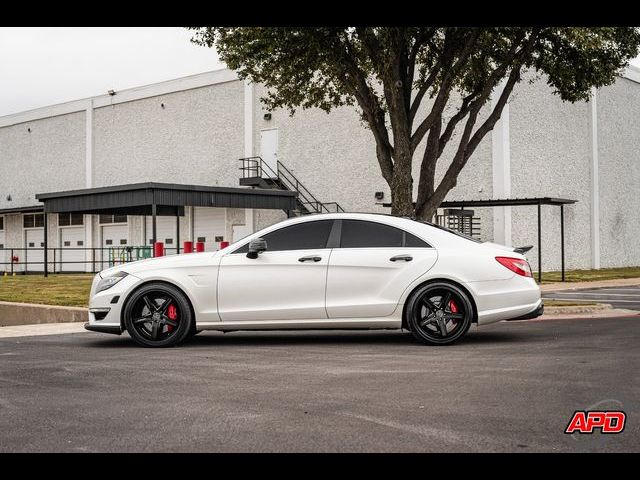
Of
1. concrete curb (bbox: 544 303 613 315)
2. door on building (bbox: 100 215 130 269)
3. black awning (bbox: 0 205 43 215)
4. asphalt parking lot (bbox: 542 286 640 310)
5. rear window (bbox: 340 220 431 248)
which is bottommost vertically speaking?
asphalt parking lot (bbox: 542 286 640 310)

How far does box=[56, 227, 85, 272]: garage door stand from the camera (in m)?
44.4

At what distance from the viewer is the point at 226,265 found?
1037cm

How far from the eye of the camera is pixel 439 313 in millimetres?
10141

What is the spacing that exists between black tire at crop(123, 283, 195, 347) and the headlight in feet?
0.94

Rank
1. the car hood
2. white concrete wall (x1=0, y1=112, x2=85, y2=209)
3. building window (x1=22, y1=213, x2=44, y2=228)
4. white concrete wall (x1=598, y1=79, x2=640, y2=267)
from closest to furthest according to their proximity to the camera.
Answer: the car hood, white concrete wall (x1=598, y1=79, x2=640, y2=267), building window (x1=22, y1=213, x2=44, y2=228), white concrete wall (x1=0, y1=112, x2=85, y2=209)

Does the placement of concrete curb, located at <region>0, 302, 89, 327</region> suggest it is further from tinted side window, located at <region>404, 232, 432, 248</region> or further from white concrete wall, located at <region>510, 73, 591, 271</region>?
white concrete wall, located at <region>510, 73, 591, 271</region>

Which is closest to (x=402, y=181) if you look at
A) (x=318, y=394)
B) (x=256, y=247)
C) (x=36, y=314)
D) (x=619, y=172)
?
(x=36, y=314)

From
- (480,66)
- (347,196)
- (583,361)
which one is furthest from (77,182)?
(583,361)

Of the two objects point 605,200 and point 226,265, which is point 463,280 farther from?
point 605,200

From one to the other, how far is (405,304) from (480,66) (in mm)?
12595

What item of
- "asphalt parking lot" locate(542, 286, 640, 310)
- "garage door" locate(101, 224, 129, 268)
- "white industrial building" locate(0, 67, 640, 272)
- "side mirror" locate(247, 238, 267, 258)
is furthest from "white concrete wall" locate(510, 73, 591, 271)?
"side mirror" locate(247, 238, 267, 258)

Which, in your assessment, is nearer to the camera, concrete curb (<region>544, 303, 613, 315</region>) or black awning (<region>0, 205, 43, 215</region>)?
concrete curb (<region>544, 303, 613, 315</region>)

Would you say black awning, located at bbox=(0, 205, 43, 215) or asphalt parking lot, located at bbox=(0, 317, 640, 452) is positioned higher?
black awning, located at bbox=(0, 205, 43, 215)
